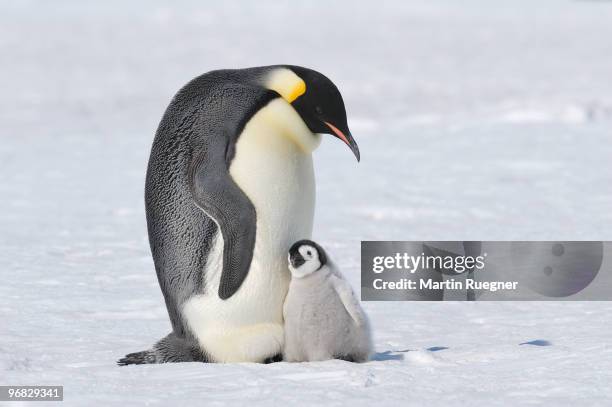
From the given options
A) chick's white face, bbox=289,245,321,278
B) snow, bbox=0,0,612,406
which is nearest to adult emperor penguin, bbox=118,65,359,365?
chick's white face, bbox=289,245,321,278

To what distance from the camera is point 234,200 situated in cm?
323

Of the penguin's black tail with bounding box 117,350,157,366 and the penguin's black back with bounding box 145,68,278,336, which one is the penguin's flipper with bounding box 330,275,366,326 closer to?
the penguin's black back with bounding box 145,68,278,336

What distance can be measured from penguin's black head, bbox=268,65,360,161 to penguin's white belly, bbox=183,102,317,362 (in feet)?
0.30

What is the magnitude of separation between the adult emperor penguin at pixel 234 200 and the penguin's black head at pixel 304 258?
3.8 inches

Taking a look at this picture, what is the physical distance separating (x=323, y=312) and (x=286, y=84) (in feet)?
2.38

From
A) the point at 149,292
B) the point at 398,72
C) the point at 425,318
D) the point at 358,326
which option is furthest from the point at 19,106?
the point at 358,326

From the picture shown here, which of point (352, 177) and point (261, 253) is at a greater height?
point (352, 177)

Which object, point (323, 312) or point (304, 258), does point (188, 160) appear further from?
point (323, 312)

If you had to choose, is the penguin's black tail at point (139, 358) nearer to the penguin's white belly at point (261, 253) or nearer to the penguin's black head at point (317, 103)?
the penguin's white belly at point (261, 253)

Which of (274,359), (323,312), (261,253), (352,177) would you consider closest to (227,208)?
(261,253)

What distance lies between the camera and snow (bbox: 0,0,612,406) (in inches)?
120

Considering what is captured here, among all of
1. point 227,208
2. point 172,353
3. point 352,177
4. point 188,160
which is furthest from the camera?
point 352,177

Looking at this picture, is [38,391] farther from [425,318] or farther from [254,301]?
[425,318]

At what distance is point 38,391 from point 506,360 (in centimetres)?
140
